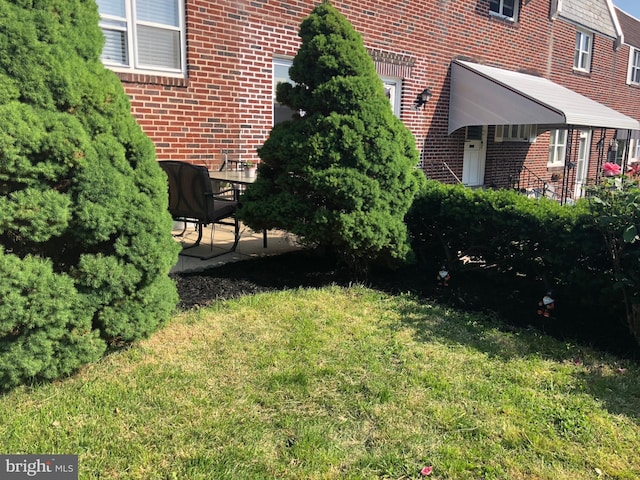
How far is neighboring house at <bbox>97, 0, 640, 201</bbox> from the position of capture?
689 centimetres

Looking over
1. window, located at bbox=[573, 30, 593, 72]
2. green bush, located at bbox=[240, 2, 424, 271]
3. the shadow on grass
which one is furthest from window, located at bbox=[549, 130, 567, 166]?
green bush, located at bbox=[240, 2, 424, 271]

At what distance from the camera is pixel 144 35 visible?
21.8 ft

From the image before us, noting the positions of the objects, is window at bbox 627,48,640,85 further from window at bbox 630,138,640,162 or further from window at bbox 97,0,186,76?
window at bbox 97,0,186,76

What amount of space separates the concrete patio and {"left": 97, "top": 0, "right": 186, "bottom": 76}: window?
87.9 inches

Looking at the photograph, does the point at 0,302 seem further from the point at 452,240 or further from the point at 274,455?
the point at 452,240

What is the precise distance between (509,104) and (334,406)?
948 centimetres

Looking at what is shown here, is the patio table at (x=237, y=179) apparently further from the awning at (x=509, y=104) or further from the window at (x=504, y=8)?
the window at (x=504, y=8)

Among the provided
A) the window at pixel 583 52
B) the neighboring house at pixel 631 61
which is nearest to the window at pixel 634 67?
the neighboring house at pixel 631 61

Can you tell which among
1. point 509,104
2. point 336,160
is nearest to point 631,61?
point 509,104

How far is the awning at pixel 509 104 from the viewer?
9.93 meters

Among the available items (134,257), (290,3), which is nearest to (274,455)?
(134,257)

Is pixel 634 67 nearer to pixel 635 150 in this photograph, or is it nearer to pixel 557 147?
pixel 635 150

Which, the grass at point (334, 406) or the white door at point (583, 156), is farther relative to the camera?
the white door at point (583, 156)

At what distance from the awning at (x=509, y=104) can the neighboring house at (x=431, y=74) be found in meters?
0.03
